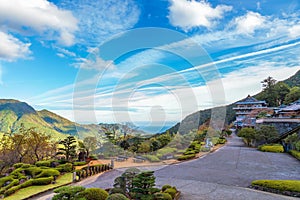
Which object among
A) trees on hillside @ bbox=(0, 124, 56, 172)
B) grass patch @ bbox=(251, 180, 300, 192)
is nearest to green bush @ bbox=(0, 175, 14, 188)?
trees on hillside @ bbox=(0, 124, 56, 172)

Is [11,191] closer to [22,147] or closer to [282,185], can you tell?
[22,147]

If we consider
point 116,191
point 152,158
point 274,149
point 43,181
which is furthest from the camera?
point 274,149

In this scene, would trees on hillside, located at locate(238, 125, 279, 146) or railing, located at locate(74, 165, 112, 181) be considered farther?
trees on hillside, located at locate(238, 125, 279, 146)

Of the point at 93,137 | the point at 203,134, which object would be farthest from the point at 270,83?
the point at 93,137

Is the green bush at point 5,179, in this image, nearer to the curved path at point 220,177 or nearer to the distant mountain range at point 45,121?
the curved path at point 220,177

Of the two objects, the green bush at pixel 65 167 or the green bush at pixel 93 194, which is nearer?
the green bush at pixel 93 194

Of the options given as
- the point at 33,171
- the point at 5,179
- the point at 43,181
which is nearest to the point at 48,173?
the point at 43,181

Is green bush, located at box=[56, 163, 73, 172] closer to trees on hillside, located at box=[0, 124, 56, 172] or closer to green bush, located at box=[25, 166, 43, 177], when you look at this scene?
green bush, located at box=[25, 166, 43, 177]

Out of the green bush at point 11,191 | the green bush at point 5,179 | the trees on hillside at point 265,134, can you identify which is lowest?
the green bush at point 11,191

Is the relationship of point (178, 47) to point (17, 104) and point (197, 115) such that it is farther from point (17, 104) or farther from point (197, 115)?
point (17, 104)

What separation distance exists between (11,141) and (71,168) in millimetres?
4323

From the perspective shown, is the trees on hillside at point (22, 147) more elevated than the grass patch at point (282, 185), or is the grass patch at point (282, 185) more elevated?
the trees on hillside at point (22, 147)

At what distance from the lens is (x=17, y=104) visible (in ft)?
107

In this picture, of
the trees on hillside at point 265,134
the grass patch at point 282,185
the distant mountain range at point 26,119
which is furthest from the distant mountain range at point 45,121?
the grass patch at point 282,185
